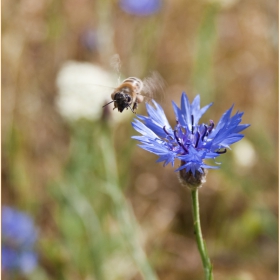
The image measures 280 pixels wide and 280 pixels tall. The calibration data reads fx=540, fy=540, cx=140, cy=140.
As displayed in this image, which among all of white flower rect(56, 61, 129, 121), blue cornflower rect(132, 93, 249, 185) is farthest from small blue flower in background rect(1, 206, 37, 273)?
blue cornflower rect(132, 93, 249, 185)

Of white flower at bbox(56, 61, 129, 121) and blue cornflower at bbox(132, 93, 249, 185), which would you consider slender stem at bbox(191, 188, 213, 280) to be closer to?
blue cornflower at bbox(132, 93, 249, 185)

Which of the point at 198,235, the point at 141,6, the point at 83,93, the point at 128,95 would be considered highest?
the point at 141,6

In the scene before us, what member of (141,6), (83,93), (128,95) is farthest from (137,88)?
(141,6)

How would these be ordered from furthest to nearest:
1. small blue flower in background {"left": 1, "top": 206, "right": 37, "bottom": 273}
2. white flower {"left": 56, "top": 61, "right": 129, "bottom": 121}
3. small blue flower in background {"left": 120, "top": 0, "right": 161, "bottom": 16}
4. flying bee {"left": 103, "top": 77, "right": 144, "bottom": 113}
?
small blue flower in background {"left": 120, "top": 0, "right": 161, "bottom": 16}
white flower {"left": 56, "top": 61, "right": 129, "bottom": 121}
small blue flower in background {"left": 1, "top": 206, "right": 37, "bottom": 273}
flying bee {"left": 103, "top": 77, "right": 144, "bottom": 113}

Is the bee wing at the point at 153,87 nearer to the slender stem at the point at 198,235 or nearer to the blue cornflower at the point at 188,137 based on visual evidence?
the blue cornflower at the point at 188,137

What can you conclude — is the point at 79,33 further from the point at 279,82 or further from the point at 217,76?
the point at 279,82

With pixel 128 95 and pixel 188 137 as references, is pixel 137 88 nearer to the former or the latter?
pixel 128 95
